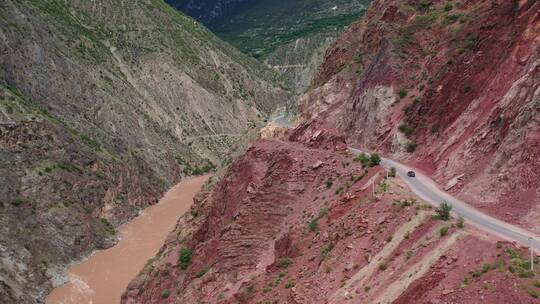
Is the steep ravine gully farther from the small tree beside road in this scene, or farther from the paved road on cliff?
the paved road on cliff

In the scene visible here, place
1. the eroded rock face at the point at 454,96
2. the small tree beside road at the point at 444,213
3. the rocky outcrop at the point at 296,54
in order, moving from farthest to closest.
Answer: the rocky outcrop at the point at 296,54
the eroded rock face at the point at 454,96
the small tree beside road at the point at 444,213

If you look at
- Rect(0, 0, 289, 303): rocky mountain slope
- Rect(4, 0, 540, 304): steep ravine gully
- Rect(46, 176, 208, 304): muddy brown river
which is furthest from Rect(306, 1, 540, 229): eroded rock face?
Rect(0, 0, 289, 303): rocky mountain slope

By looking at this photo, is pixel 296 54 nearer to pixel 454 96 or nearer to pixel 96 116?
pixel 96 116

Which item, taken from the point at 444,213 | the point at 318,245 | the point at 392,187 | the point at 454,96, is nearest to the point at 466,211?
the point at 444,213

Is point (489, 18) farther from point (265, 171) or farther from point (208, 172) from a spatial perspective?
point (208, 172)

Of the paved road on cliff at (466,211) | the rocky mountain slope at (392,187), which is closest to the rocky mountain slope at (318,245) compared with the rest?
the rocky mountain slope at (392,187)

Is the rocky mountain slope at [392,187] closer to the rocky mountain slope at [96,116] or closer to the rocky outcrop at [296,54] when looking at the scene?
the rocky mountain slope at [96,116]
